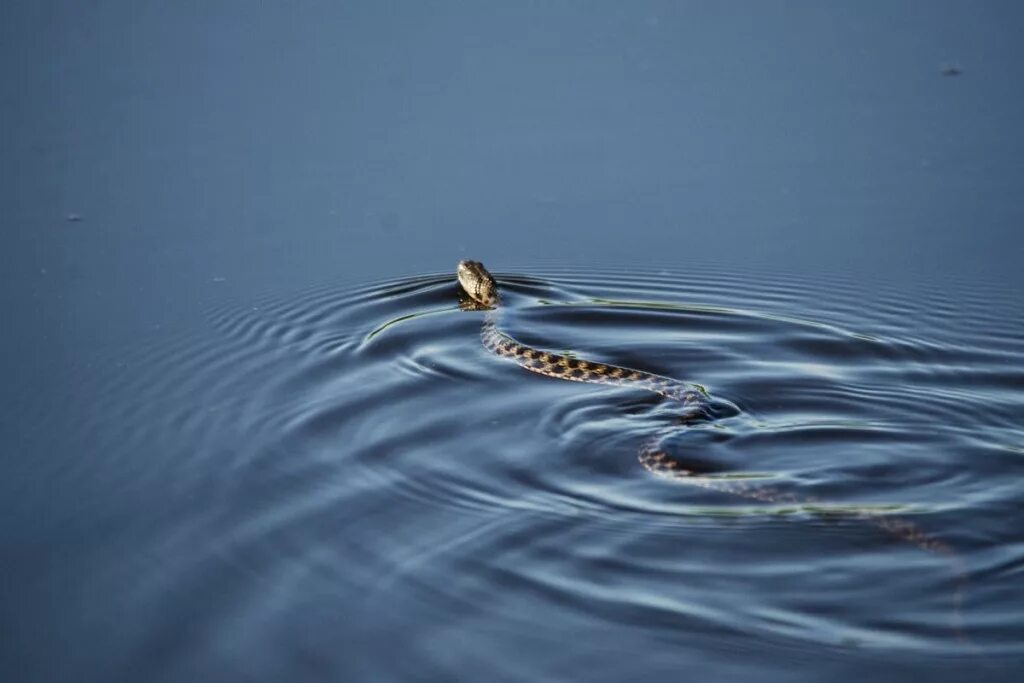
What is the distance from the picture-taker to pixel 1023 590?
514 centimetres

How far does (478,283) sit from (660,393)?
1965 millimetres

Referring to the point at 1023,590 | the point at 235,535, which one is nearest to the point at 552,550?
the point at 235,535

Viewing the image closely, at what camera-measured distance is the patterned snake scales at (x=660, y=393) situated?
5652 mm

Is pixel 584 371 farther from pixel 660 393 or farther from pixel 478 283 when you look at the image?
pixel 478 283

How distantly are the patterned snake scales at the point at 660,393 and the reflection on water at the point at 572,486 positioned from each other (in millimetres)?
40

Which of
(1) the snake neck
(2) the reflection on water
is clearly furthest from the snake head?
(1) the snake neck

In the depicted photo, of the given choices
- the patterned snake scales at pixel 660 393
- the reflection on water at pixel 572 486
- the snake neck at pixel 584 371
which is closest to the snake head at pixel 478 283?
the patterned snake scales at pixel 660 393

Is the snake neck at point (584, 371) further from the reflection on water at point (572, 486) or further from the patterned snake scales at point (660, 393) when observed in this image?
the reflection on water at point (572, 486)

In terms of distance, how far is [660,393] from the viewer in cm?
768

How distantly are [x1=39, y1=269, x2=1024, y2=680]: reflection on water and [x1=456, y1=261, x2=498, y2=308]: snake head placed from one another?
0.43 ft

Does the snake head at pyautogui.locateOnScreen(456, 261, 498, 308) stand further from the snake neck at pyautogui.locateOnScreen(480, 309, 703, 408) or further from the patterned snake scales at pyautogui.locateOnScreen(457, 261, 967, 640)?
the snake neck at pyautogui.locateOnScreen(480, 309, 703, 408)

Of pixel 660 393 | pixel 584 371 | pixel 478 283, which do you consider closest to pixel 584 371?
pixel 584 371

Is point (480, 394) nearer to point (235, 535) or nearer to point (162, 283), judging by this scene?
point (235, 535)

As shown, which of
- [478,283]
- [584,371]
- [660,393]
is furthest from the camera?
[478,283]
